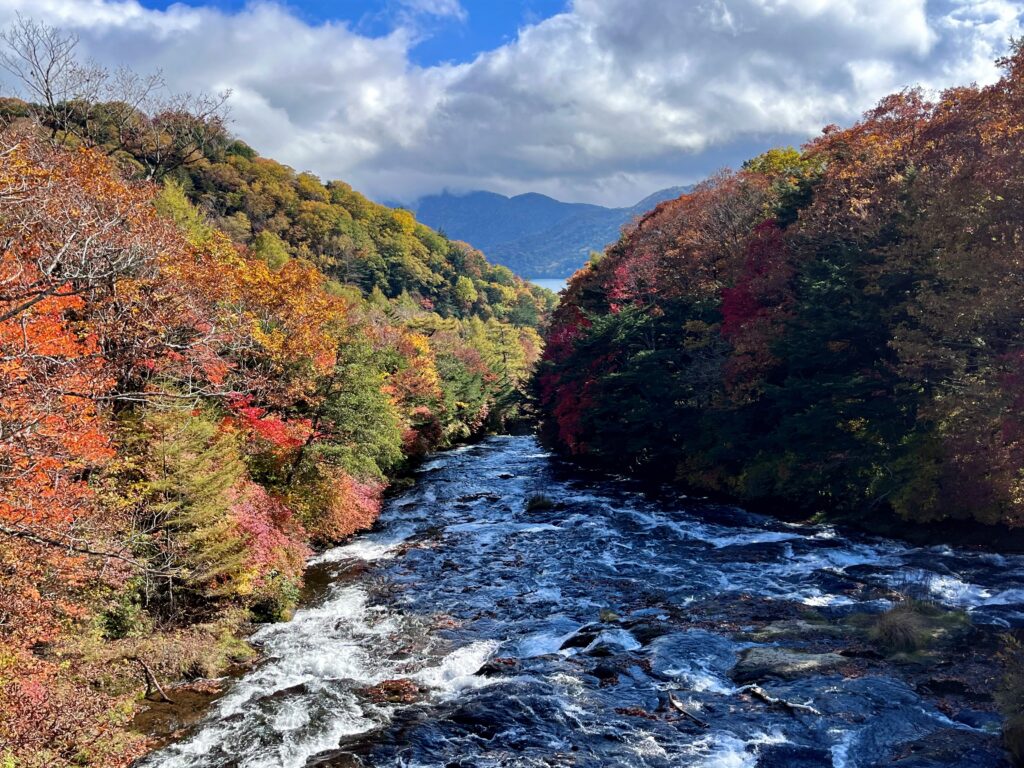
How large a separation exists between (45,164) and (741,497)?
3349 cm

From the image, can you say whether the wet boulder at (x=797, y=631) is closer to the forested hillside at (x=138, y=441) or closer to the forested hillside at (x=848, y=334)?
the forested hillside at (x=848, y=334)

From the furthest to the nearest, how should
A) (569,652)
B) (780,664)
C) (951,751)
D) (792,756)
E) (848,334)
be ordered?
1. (848,334)
2. (569,652)
3. (780,664)
4. (792,756)
5. (951,751)

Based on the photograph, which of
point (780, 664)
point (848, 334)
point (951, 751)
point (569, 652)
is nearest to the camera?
point (951, 751)

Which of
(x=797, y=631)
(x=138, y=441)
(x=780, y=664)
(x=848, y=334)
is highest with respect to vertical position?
(x=848, y=334)

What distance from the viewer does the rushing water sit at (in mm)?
11992

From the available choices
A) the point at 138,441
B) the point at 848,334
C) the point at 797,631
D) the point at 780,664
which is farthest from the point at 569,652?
the point at 848,334

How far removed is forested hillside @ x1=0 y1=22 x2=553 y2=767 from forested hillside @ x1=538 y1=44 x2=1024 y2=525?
18.2 m

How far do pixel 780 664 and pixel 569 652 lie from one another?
5.28 m

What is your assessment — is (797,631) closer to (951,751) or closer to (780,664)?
(780,664)

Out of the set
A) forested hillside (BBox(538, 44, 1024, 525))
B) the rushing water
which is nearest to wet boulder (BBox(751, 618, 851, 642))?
the rushing water

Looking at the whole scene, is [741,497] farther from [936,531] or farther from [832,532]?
[936,531]

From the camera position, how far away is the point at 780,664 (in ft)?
47.5

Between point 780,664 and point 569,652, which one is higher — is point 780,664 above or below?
above

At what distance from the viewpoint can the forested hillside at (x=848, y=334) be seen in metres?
19.6
